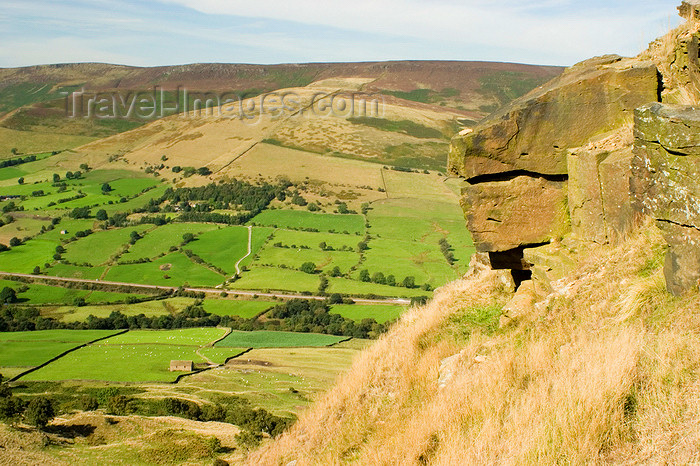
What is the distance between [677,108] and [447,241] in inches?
3152

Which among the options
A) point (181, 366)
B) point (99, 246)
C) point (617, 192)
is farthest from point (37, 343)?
point (617, 192)

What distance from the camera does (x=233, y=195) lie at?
109 meters

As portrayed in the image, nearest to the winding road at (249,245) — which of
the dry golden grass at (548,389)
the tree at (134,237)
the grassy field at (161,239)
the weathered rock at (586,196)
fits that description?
the grassy field at (161,239)

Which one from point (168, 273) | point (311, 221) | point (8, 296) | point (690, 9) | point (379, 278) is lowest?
point (8, 296)

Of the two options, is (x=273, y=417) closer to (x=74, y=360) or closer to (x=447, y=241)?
(x=74, y=360)

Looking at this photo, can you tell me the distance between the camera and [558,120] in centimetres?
1134

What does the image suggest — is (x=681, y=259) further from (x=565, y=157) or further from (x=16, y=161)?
(x=16, y=161)

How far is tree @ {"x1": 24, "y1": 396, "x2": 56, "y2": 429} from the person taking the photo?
116ft

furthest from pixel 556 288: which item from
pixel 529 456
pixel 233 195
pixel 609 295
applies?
pixel 233 195

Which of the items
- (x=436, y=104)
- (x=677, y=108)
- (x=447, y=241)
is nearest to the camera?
(x=677, y=108)

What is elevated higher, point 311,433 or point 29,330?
point 311,433

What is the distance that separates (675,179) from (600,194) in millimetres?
2859

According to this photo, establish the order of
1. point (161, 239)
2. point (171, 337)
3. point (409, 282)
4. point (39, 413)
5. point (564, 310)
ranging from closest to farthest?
point (564, 310), point (39, 413), point (171, 337), point (409, 282), point (161, 239)

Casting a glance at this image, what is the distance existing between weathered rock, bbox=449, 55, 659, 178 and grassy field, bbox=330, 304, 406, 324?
4915 cm
